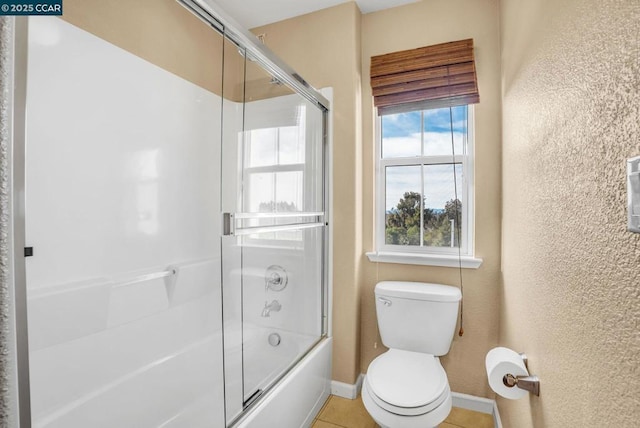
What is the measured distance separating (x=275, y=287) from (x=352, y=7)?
5.91ft

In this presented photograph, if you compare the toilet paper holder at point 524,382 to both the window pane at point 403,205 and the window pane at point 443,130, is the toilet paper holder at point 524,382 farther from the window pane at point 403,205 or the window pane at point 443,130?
the window pane at point 443,130

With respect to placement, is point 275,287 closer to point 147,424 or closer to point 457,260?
point 147,424

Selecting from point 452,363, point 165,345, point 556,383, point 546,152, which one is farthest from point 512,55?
point 165,345

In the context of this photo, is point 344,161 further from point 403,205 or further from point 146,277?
point 146,277

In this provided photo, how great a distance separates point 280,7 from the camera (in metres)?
2.13

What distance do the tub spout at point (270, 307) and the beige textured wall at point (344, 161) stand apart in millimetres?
523

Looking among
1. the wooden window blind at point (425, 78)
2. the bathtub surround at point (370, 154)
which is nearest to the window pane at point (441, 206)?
the bathtub surround at point (370, 154)

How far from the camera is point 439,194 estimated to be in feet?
6.89

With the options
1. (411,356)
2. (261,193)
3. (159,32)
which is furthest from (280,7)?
(411,356)

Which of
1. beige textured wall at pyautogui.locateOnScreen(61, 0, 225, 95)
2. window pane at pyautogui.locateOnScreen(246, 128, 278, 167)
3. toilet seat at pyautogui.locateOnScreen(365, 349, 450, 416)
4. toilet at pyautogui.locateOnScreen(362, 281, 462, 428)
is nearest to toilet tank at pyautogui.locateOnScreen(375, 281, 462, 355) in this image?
toilet at pyautogui.locateOnScreen(362, 281, 462, 428)

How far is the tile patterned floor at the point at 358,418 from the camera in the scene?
183 cm

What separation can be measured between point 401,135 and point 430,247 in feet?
2.55

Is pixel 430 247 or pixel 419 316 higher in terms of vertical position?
pixel 430 247

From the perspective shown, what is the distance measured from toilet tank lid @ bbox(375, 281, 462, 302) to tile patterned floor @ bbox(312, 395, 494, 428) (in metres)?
0.71
